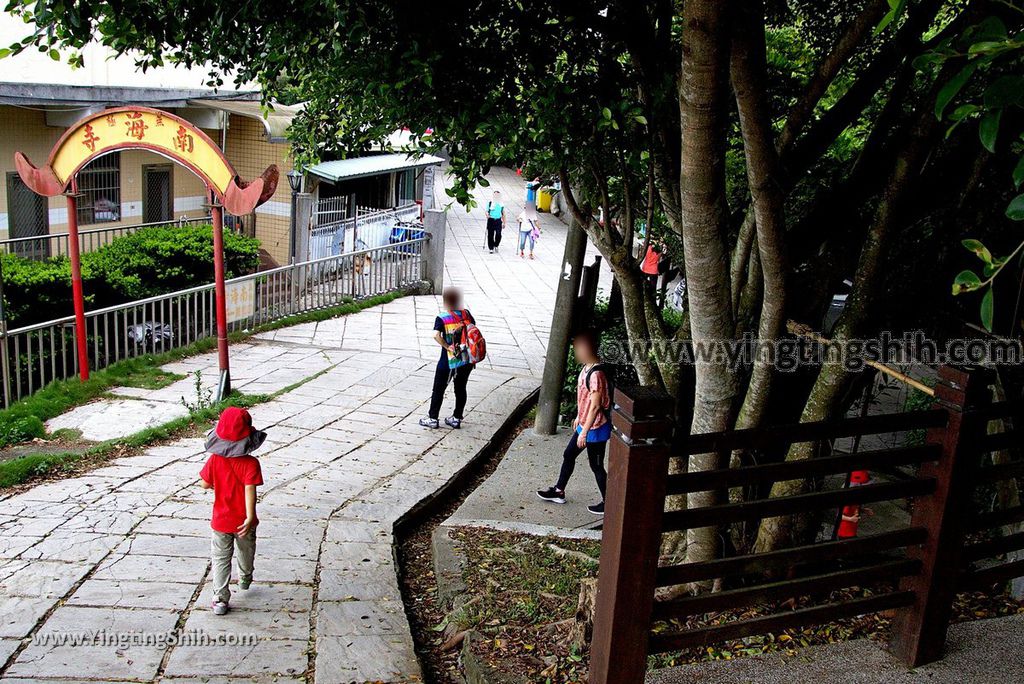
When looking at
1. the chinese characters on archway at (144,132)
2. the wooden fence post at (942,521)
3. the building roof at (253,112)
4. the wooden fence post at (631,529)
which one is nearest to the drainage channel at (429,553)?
the wooden fence post at (631,529)

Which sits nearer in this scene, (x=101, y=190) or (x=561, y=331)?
(x=561, y=331)

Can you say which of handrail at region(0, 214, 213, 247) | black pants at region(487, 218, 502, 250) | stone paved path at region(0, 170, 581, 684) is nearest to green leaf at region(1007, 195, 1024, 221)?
stone paved path at region(0, 170, 581, 684)

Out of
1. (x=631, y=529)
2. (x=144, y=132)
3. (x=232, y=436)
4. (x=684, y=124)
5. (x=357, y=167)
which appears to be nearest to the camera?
(x=631, y=529)

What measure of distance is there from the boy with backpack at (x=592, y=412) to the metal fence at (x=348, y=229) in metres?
11.7

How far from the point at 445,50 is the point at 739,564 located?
4337 millimetres

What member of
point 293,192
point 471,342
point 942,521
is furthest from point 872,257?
point 293,192

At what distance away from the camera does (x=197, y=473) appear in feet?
25.4

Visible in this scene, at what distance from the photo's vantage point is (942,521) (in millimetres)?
4016

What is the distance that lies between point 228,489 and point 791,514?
3230 millimetres

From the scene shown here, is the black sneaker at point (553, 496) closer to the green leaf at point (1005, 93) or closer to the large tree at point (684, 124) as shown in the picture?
the large tree at point (684, 124)

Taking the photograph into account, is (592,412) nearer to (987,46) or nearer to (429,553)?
(429,553)

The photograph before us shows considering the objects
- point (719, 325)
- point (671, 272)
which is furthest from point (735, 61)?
point (671, 272)

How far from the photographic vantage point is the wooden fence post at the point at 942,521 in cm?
390

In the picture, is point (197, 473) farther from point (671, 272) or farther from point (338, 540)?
point (671, 272)
